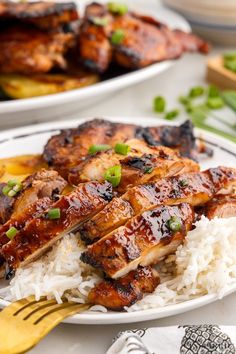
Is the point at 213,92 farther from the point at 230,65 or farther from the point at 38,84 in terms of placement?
the point at 38,84

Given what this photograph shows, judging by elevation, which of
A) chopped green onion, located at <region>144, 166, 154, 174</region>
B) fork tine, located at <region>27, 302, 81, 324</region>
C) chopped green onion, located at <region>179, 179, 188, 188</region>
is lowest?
fork tine, located at <region>27, 302, 81, 324</region>

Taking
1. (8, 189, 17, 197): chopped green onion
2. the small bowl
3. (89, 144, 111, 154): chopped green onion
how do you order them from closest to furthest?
(8, 189, 17, 197): chopped green onion < (89, 144, 111, 154): chopped green onion < the small bowl

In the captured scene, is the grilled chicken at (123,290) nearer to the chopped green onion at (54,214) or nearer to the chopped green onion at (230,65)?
the chopped green onion at (54,214)

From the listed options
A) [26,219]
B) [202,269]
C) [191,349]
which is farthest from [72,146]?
[191,349]

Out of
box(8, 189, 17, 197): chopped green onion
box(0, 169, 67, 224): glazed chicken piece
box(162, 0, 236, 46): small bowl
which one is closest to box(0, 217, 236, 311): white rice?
box(0, 169, 67, 224): glazed chicken piece

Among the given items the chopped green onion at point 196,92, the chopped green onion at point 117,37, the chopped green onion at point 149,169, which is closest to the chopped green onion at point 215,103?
the chopped green onion at point 196,92

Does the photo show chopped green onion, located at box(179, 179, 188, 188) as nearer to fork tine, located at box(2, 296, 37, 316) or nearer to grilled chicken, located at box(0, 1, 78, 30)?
fork tine, located at box(2, 296, 37, 316)
